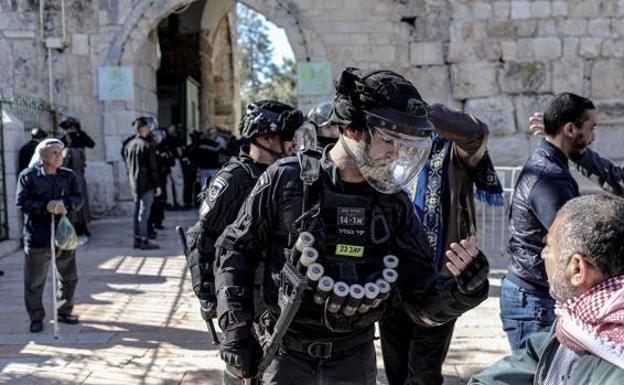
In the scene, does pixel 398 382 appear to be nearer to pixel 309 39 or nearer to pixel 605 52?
pixel 309 39

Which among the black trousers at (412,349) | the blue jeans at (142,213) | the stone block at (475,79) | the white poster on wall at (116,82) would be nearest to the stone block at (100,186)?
the white poster on wall at (116,82)

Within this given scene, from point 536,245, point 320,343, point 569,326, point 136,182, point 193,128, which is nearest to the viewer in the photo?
point 569,326

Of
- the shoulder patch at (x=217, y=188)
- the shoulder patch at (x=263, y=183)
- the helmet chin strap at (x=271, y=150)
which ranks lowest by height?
the shoulder patch at (x=217, y=188)

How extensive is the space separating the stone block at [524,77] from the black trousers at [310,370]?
961 centimetres

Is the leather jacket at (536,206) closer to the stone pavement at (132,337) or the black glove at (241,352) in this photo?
the black glove at (241,352)

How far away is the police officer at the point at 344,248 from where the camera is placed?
2.28 metres

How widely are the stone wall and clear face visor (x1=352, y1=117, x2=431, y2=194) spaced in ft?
29.7

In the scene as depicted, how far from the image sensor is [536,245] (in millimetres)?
3041

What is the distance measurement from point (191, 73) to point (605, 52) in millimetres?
10096

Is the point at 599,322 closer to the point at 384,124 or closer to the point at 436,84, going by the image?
the point at 384,124

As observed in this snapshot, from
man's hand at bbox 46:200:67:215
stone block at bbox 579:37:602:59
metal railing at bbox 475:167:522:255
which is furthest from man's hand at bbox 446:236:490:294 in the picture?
stone block at bbox 579:37:602:59

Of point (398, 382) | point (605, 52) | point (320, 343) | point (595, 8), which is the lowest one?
point (398, 382)

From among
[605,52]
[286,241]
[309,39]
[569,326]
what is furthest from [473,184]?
[605,52]

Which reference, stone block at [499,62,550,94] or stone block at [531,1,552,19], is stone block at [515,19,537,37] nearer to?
stone block at [531,1,552,19]
